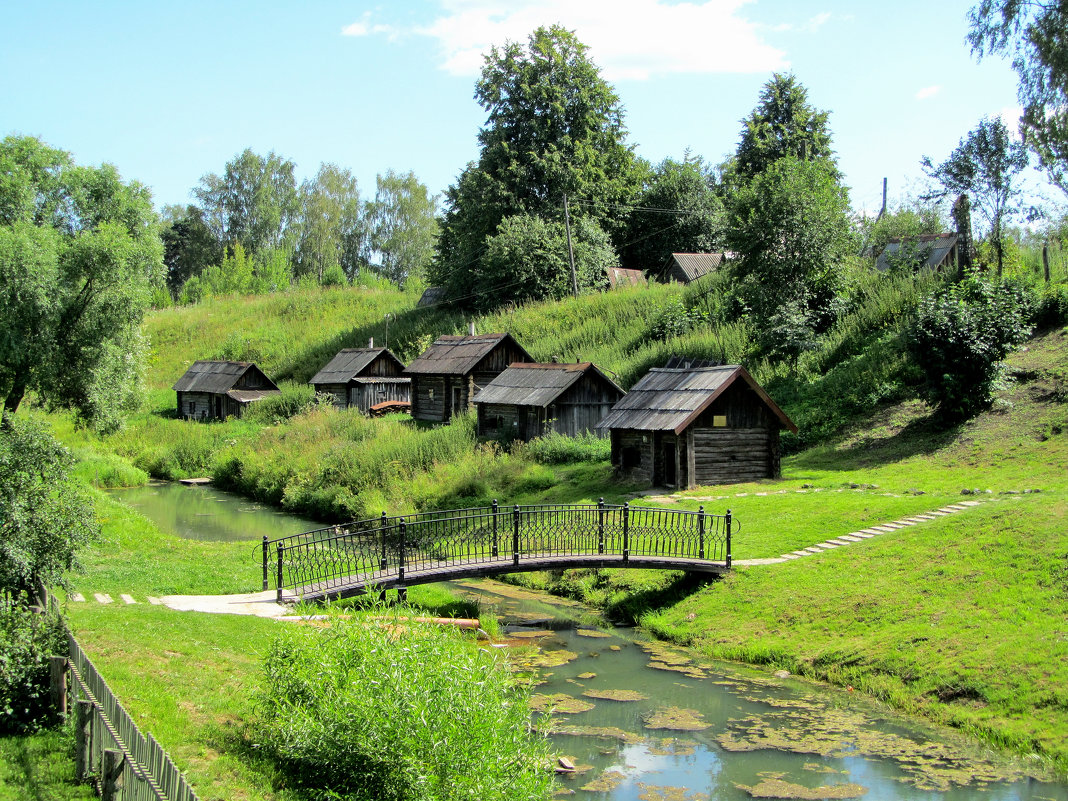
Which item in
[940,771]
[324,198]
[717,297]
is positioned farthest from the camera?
[324,198]

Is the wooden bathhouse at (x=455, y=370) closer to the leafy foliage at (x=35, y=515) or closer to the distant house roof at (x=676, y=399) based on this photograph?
the distant house roof at (x=676, y=399)

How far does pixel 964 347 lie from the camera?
29984 millimetres

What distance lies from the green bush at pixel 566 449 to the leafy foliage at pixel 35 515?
21.3m

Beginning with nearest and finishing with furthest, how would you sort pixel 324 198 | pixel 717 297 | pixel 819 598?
pixel 819 598, pixel 717 297, pixel 324 198

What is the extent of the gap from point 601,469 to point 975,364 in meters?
12.4

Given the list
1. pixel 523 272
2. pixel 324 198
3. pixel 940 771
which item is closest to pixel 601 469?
pixel 940 771

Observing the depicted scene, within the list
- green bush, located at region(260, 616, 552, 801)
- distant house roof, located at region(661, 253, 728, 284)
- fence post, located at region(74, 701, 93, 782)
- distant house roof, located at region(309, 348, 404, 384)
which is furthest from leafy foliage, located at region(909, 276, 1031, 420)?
distant house roof, located at region(661, 253, 728, 284)

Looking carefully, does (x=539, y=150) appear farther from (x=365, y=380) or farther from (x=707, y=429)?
(x=707, y=429)

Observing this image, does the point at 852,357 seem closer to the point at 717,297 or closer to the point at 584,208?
the point at 717,297

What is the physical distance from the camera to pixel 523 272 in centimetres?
5634

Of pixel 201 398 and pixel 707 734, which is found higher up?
pixel 201 398

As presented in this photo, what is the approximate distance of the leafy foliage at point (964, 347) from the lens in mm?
29953

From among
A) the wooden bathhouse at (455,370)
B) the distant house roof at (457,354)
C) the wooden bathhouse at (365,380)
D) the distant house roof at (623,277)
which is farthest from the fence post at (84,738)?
the distant house roof at (623,277)

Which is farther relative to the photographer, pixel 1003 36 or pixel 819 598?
pixel 1003 36
